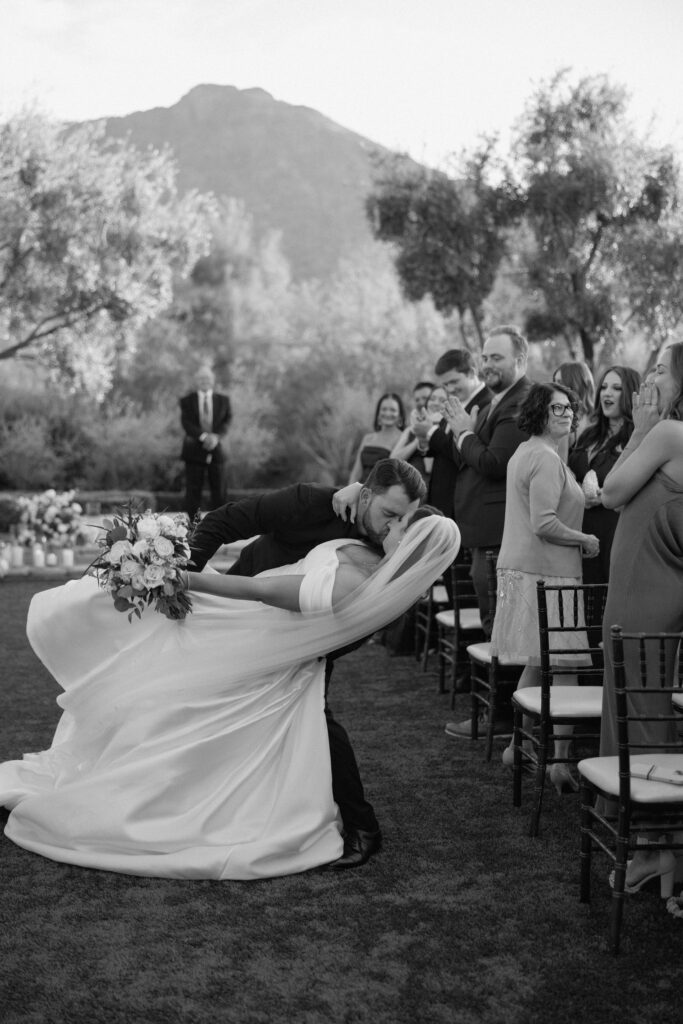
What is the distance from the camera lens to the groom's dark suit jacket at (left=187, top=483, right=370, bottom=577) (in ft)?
13.5

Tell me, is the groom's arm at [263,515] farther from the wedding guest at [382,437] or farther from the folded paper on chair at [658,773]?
the wedding guest at [382,437]

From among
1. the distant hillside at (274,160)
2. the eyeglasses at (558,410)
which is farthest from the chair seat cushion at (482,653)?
the distant hillside at (274,160)

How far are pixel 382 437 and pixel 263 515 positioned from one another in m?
5.00

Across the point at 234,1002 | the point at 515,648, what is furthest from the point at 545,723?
the point at 234,1002

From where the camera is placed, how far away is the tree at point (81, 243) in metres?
18.2

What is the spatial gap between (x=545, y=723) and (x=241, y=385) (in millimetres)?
27866

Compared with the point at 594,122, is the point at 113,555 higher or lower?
lower

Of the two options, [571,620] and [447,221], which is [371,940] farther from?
[447,221]

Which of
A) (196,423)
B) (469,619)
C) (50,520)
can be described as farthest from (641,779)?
(196,423)

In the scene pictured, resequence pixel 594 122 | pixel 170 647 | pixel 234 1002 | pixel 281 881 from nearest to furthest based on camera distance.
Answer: pixel 234 1002
pixel 281 881
pixel 170 647
pixel 594 122

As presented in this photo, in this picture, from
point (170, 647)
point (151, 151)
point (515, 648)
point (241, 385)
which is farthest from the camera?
point (241, 385)

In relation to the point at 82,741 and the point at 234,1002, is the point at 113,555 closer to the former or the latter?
the point at 82,741

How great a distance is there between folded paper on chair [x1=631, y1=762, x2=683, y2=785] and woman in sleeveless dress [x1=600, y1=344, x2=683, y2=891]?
0.44 meters

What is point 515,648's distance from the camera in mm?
4984
